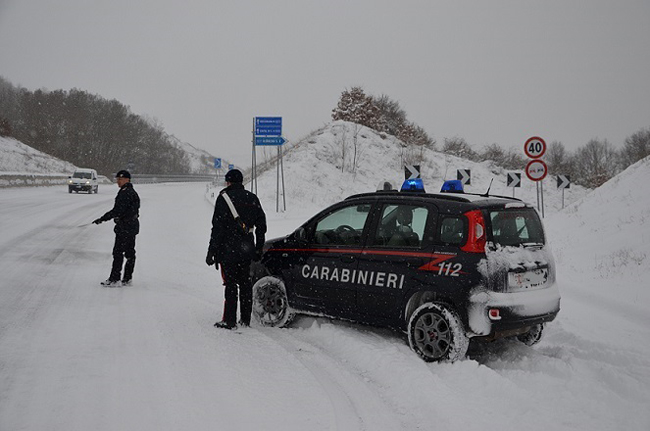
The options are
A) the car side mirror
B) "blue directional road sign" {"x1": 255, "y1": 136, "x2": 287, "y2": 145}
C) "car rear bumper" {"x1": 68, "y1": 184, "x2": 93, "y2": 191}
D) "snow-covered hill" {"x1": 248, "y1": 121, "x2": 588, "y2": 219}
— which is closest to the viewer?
the car side mirror

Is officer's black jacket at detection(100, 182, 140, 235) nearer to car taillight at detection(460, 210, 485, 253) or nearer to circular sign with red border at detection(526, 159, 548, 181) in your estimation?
car taillight at detection(460, 210, 485, 253)

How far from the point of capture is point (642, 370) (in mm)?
4672

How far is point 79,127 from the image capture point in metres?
60.1

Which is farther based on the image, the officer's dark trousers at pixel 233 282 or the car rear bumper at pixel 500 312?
the officer's dark trousers at pixel 233 282

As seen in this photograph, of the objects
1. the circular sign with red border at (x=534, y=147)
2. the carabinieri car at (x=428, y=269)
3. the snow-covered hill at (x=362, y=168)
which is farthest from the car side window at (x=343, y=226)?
the snow-covered hill at (x=362, y=168)

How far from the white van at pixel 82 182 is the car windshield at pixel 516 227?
32.2m

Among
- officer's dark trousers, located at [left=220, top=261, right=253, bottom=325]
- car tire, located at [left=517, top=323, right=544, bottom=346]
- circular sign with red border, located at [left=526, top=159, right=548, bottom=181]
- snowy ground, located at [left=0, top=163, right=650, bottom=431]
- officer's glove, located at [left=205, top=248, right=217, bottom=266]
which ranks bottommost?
snowy ground, located at [left=0, top=163, right=650, bottom=431]

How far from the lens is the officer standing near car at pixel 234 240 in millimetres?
5816

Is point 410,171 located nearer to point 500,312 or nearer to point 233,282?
point 233,282

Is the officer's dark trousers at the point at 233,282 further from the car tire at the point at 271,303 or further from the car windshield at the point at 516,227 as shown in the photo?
the car windshield at the point at 516,227

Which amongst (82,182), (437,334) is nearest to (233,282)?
(437,334)

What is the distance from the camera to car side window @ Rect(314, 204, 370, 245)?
223 inches

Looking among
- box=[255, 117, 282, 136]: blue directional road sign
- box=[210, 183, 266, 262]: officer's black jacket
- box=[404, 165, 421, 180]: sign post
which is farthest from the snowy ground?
box=[255, 117, 282, 136]: blue directional road sign

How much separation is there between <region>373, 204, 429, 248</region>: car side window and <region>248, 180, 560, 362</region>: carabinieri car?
12 mm
